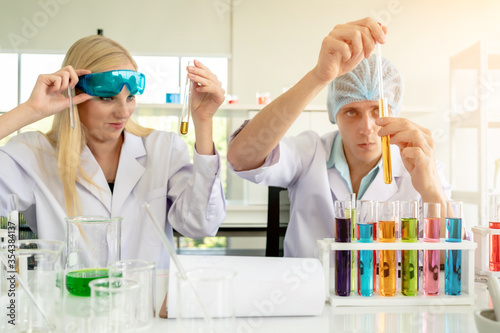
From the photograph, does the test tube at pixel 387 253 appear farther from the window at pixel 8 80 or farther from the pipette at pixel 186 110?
the window at pixel 8 80

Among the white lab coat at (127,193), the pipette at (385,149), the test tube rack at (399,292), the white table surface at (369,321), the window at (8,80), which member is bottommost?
the white table surface at (369,321)

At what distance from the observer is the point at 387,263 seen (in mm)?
1074

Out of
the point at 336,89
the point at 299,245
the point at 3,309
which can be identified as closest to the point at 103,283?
the point at 3,309

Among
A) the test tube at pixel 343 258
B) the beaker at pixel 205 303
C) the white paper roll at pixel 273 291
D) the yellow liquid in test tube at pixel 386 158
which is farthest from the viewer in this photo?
the yellow liquid in test tube at pixel 386 158

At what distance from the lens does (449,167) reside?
520 cm

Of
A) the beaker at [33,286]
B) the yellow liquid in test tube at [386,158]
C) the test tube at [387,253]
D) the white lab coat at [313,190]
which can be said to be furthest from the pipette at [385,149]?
the beaker at [33,286]

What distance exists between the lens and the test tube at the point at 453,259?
1.09m

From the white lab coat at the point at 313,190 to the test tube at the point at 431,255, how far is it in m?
0.58

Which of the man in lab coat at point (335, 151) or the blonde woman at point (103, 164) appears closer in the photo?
the man in lab coat at point (335, 151)

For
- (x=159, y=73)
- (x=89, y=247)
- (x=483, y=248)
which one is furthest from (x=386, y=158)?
(x=159, y=73)

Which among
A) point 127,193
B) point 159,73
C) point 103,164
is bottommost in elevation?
point 127,193

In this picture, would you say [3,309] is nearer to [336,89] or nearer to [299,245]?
[299,245]

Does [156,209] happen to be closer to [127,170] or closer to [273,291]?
[127,170]

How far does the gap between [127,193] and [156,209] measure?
0.12 m
